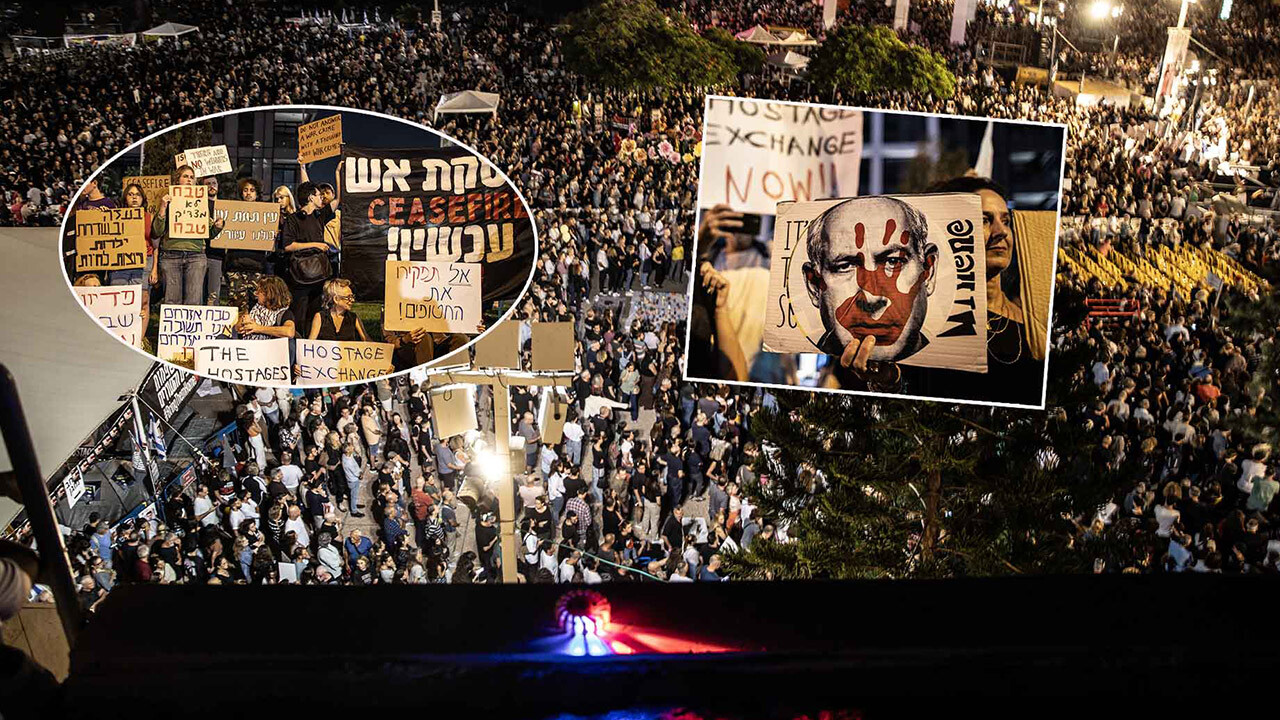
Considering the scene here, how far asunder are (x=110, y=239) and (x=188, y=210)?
1.61 ft

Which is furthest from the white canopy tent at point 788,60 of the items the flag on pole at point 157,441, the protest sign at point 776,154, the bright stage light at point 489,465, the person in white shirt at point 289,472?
the flag on pole at point 157,441

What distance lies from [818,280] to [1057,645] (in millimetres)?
2575

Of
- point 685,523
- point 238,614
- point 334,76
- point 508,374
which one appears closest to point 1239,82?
point 685,523

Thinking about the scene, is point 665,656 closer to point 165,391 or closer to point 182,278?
point 182,278

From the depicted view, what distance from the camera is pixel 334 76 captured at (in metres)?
9.41

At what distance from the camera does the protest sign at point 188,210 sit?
20.5 ft

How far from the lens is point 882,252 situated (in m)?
3.89

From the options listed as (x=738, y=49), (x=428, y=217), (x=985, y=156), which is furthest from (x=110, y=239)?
(x=738, y=49)

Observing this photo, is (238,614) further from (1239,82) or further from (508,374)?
(1239,82)

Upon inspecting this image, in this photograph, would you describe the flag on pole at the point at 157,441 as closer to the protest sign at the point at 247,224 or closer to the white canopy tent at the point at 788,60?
the protest sign at the point at 247,224

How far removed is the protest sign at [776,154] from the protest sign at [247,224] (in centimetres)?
344

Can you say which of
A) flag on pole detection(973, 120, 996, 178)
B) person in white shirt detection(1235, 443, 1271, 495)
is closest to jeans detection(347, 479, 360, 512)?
flag on pole detection(973, 120, 996, 178)

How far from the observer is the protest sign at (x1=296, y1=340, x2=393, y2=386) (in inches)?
247

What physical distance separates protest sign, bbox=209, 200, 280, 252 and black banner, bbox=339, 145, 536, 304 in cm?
47
